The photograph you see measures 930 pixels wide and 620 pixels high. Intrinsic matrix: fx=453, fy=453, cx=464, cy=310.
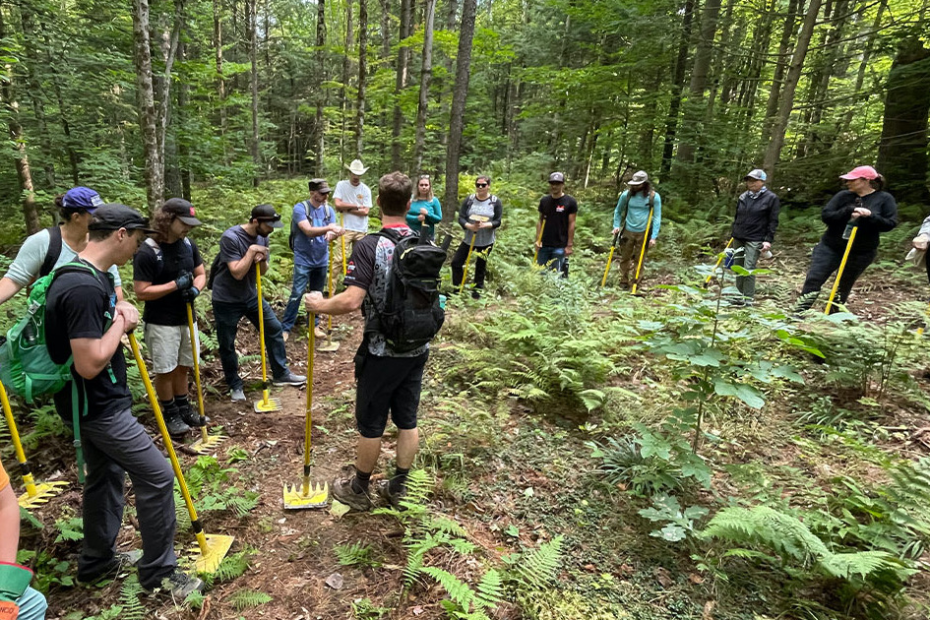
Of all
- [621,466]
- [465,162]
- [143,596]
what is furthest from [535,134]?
[143,596]

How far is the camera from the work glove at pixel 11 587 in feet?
4.66

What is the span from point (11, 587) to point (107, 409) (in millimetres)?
1589

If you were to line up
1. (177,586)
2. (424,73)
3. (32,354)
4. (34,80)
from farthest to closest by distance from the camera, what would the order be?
1. (424,73)
2. (34,80)
3. (177,586)
4. (32,354)

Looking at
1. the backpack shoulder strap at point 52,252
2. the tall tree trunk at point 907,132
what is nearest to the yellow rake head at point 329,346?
the backpack shoulder strap at point 52,252

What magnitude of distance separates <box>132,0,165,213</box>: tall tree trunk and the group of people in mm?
2879

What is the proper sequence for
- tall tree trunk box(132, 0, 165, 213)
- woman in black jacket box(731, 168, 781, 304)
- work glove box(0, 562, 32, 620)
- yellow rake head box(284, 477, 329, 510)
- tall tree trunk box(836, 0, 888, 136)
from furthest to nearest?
tall tree trunk box(836, 0, 888, 136) < woman in black jacket box(731, 168, 781, 304) < tall tree trunk box(132, 0, 165, 213) < yellow rake head box(284, 477, 329, 510) < work glove box(0, 562, 32, 620)

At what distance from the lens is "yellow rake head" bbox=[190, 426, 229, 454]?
15.8 feet

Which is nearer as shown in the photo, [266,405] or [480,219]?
[266,405]

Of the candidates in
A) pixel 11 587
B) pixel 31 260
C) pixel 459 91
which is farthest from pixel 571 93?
pixel 11 587

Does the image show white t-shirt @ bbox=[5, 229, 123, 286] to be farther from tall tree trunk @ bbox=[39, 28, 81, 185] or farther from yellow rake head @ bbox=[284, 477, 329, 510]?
tall tree trunk @ bbox=[39, 28, 81, 185]

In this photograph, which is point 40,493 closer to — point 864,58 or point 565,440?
point 565,440

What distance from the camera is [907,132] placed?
11.1 meters

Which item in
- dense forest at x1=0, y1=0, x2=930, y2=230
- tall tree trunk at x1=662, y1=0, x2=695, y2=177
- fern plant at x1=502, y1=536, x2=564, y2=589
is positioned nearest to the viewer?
fern plant at x1=502, y1=536, x2=564, y2=589

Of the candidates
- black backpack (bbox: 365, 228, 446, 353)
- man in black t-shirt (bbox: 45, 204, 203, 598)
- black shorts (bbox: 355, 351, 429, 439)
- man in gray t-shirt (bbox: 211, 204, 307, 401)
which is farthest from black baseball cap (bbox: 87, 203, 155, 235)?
man in gray t-shirt (bbox: 211, 204, 307, 401)
